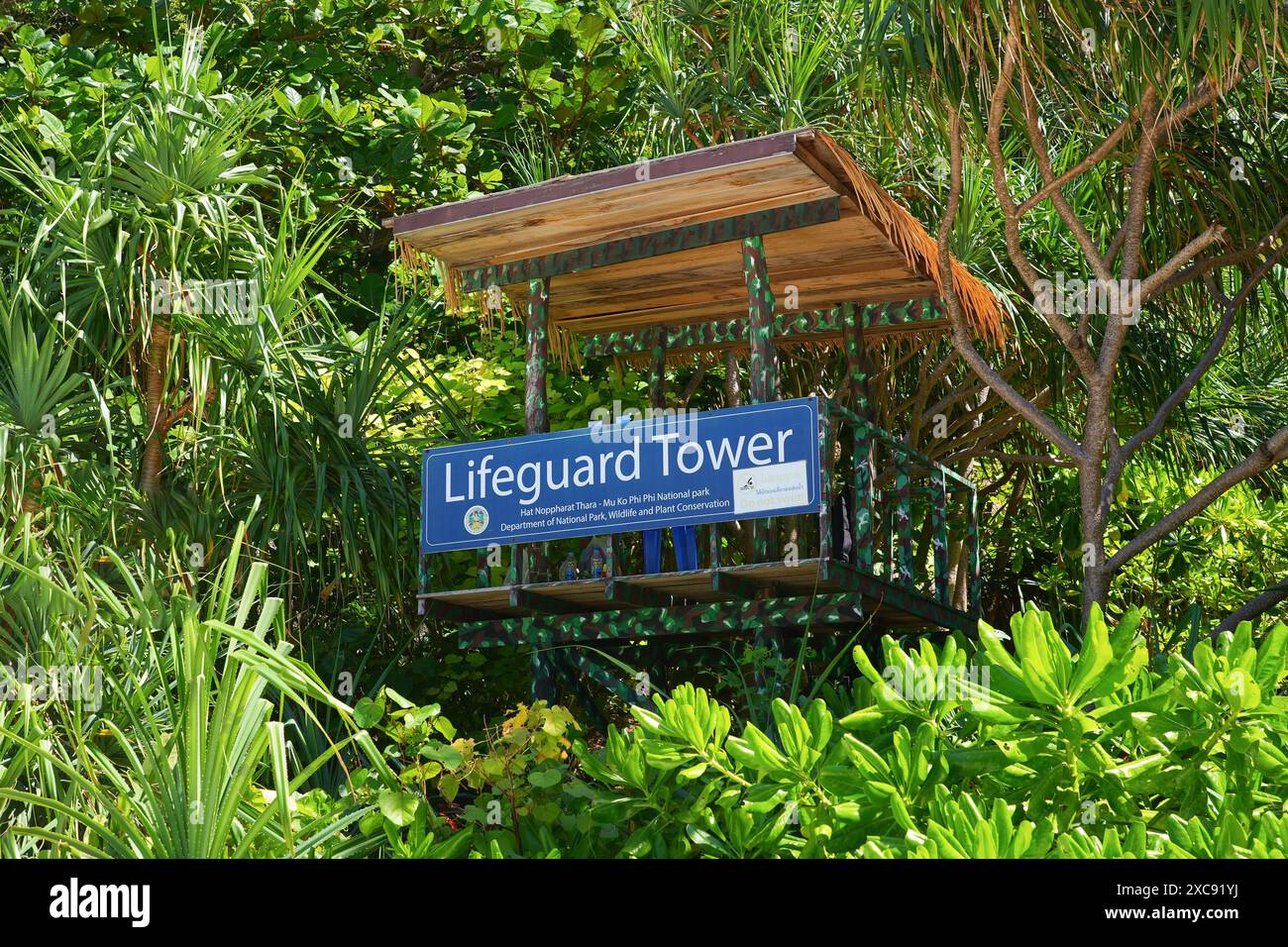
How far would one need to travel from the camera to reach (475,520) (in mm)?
7195

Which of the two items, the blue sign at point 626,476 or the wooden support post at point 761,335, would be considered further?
the wooden support post at point 761,335

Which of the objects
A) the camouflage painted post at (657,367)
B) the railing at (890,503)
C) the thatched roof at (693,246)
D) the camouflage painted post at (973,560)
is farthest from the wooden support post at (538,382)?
the camouflage painted post at (973,560)

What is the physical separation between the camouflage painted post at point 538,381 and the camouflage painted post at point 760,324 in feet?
3.96

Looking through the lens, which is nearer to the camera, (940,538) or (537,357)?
(537,357)

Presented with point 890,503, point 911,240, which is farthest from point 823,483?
point 890,503

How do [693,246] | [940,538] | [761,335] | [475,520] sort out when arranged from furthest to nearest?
[940,538]
[693,246]
[475,520]
[761,335]

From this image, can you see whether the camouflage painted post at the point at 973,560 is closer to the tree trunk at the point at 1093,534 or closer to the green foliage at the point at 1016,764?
the tree trunk at the point at 1093,534

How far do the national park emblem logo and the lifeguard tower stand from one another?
0.62ft

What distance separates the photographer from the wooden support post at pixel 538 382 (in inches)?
303

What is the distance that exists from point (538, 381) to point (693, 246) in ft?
3.65

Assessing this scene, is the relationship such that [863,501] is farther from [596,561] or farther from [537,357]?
[537,357]

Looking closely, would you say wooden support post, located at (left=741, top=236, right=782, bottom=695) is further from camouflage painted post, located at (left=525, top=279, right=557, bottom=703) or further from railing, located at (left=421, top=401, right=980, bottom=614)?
camouflage painted post, located at (left=525, top=279, right=557, bottom=703)

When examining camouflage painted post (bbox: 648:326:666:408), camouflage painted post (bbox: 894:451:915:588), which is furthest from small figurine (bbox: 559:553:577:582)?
camouflage painted post (bbox: 894:451:915:588)

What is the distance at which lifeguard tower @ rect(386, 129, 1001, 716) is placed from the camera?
6824mm
